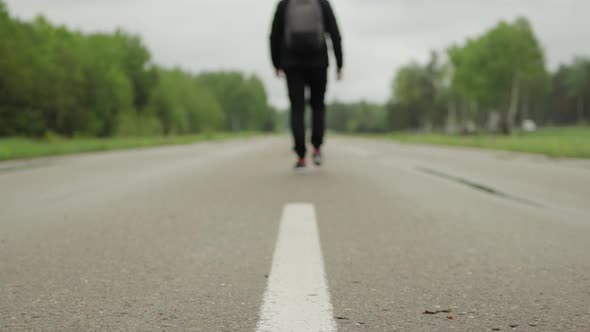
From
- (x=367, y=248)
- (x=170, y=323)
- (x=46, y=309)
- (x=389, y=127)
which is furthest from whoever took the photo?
(x=389, y=127)

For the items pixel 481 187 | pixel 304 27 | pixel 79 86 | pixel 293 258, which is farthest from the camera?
pixel 79 86

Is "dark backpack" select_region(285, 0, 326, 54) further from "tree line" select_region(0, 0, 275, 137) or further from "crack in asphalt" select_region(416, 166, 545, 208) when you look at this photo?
"tree line" select_region(0, 0, 275, 137)

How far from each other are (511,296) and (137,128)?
155 feet

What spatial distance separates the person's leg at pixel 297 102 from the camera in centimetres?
626

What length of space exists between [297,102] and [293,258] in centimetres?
394

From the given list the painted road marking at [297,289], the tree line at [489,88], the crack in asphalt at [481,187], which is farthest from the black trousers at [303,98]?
the tree line at [489,88]

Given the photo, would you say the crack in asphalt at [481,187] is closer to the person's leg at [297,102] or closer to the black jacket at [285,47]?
the person's leg at [297,102]

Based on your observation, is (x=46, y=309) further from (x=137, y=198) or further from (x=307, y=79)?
(x=307, y=79)

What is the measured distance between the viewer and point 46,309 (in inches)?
74.3

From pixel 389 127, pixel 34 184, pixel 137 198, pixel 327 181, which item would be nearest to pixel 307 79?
pixel 327 181

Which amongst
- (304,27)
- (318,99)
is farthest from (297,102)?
(304,27)

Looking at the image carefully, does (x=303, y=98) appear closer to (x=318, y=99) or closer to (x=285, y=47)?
(x=318, y=99)

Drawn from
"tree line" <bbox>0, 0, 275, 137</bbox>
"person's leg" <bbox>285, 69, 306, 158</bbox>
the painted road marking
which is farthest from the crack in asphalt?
"tree line" <bbox>0, 0, 275, 137</bbox>

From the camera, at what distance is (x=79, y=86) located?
152ft
